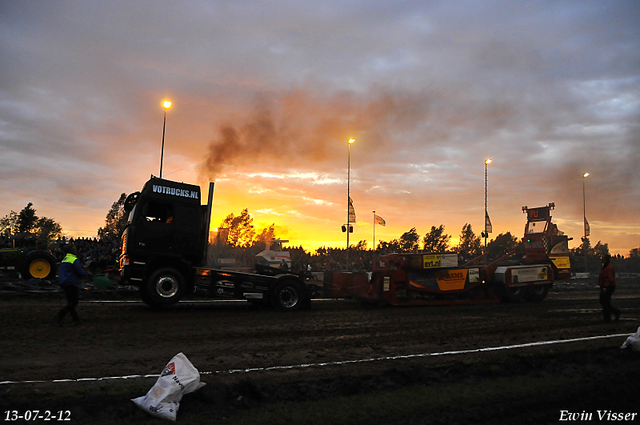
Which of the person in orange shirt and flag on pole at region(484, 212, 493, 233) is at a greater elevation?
flag on pole at region(484, 212, 493, 233)

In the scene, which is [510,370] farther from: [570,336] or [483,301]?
[483,301]

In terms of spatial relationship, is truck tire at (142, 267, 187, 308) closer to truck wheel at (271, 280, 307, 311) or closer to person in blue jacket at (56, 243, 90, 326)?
person in blue jacket at (56, 243, 90, 326)

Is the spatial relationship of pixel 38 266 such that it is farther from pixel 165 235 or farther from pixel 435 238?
pixel 435 238

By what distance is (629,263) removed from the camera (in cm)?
4575

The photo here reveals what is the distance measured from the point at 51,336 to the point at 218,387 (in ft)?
15.0

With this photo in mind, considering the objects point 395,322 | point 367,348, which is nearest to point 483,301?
point 395,322

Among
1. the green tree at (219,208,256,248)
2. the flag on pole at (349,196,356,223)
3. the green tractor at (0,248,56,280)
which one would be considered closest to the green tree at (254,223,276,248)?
the green tree at (219,208,256,248)

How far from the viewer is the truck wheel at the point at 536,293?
1592cm

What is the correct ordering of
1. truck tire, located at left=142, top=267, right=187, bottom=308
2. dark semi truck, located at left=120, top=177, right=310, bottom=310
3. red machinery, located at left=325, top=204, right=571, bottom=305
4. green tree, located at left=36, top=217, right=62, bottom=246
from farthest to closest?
green tree, located at left=36, top=217, right=62, bottom=246
red machinery, located at left=325, top=204, right=571, bottom=305
dark semi truck, located at left=120, top=177, right=310, bottom=310
truck tire, located at left=142, top=267, right=187, bottom=308

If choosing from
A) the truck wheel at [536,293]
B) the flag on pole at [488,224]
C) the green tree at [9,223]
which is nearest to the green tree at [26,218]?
the green tree at [9,223]

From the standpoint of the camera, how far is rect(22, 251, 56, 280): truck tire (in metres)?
16.0

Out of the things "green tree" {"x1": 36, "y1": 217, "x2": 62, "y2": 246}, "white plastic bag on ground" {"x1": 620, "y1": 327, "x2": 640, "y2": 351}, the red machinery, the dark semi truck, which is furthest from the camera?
"green tree" {"x1": 36, "y1": 217, "x2": 62, "y2": 246}

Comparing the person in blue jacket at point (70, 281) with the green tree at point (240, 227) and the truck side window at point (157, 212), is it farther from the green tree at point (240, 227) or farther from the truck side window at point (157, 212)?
the green tree at point (240, 227)

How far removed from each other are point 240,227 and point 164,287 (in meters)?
58.7
